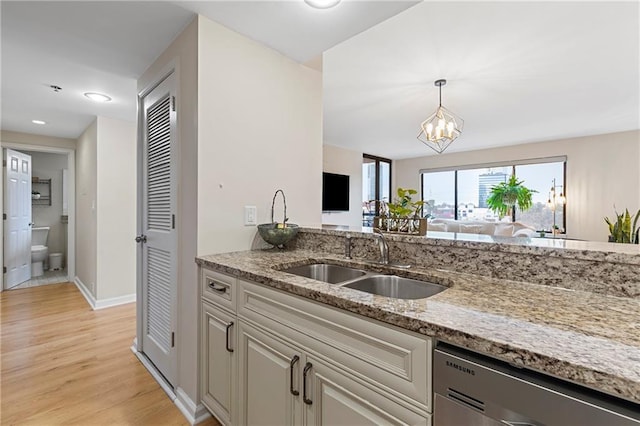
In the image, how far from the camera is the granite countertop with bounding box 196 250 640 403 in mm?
576

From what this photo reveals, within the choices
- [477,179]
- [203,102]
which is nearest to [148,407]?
[203,102]

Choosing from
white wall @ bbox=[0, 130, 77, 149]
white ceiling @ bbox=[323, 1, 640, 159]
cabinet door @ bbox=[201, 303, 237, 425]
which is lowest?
cabinet door @ bbox=[201, 303, 237, 425]

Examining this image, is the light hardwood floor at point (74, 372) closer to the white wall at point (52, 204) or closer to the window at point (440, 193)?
the white wall at point (52, 204)

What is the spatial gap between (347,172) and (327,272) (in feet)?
16.2

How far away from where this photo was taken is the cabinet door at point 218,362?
1446mm

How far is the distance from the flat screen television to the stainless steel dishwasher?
521cm

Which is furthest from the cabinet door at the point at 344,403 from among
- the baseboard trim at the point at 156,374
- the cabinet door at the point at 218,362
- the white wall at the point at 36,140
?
the white wall at the point at 36,140

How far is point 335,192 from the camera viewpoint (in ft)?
20.1

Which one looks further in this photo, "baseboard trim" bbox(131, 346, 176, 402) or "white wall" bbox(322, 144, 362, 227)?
"white wall" bbox(322, 144, 362, 227)

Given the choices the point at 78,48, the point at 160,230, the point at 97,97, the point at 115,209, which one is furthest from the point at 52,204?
the point at 160,230

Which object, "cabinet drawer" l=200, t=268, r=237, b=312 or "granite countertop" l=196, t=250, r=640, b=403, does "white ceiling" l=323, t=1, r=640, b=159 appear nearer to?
"granite countertop" l=196, t=250, r=640, b=403

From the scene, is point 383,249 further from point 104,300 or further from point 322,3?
point 104,300

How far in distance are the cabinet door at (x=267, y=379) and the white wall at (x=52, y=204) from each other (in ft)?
20.0

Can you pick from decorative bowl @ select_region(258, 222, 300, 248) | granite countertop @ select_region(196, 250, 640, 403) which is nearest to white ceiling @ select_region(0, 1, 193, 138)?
decorative bowl @ select_region(258, 222, 300, 248)
